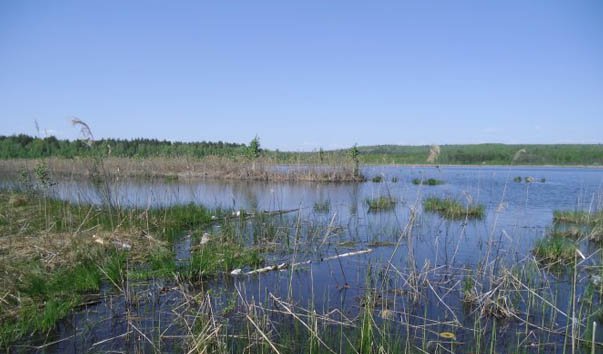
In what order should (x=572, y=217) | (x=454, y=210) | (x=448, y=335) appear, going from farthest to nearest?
1. (x=454, y=210)
2. (x=572, y=217)
3. (x=448, y=335)

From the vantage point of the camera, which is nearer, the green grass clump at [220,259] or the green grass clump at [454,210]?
the green grass clump at [220,259]

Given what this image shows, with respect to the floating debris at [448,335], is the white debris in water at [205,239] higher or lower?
higher

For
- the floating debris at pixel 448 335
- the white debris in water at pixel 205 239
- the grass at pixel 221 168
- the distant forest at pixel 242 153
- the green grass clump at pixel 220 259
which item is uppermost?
the distant forest at pixel 242 153

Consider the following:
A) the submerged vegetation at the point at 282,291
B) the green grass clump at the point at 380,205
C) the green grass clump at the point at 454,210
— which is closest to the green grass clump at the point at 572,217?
the submerged vegetation at the point at 282,291

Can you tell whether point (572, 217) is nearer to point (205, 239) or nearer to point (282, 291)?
point (282, 291)

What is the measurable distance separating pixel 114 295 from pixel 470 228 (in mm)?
9905

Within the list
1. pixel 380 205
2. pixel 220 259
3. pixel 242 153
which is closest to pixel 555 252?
pixel 220 259

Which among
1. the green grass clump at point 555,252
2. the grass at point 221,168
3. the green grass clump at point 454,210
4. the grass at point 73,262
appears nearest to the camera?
the grass at point 73,262

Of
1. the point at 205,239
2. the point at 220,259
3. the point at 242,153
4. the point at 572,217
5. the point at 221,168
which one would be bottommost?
the point at 572,217

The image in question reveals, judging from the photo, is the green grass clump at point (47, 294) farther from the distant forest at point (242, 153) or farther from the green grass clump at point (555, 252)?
the green grass clump at point (555, 252)

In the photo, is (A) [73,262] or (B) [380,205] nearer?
(A) [73,262]

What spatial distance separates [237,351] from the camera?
3938 millimetres

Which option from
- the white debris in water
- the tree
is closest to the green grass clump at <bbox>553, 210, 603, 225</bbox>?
the white debris in water

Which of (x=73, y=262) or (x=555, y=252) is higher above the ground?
(x=73, y=262)
